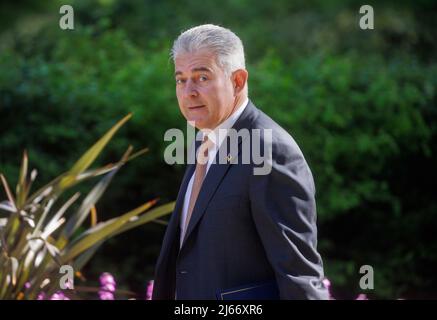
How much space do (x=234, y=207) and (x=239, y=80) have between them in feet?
1.65

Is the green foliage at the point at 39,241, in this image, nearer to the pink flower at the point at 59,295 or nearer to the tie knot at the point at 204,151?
the pink flower at the point at 59,295

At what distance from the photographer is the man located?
9.64 feet

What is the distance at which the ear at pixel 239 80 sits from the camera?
322 centimetres

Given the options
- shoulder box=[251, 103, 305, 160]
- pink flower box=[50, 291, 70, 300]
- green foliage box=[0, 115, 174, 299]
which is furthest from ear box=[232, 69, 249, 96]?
pink flower box=[50, 291, 70, 300]

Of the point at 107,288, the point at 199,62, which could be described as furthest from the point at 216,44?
the point at 107,288

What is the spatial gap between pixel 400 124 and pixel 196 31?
4131mm

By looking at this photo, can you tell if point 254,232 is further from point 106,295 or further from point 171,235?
point 106,295

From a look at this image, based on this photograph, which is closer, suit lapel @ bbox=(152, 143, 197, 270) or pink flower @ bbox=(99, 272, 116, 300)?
suit lapel @ bbox=(152, 143, 197, 270)

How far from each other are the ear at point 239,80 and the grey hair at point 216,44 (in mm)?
19

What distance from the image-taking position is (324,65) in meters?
7.48

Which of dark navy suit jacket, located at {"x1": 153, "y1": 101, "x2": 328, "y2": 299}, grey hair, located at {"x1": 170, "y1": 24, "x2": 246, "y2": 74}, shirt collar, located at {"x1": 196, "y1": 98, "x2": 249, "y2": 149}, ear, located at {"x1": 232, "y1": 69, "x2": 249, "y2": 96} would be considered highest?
grey hair, located at {"x1": 170, "y1": 24, "x2": 246, "y2": 74}

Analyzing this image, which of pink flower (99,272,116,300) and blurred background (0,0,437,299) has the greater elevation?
blurred background (0,0,437,299)

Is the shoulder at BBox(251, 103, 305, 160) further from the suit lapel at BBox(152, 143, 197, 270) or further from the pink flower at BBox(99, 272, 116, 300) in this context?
the pink flower at BBox(99, 272, 116, 300)

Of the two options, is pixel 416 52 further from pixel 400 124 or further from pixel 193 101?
pixel 193 101
